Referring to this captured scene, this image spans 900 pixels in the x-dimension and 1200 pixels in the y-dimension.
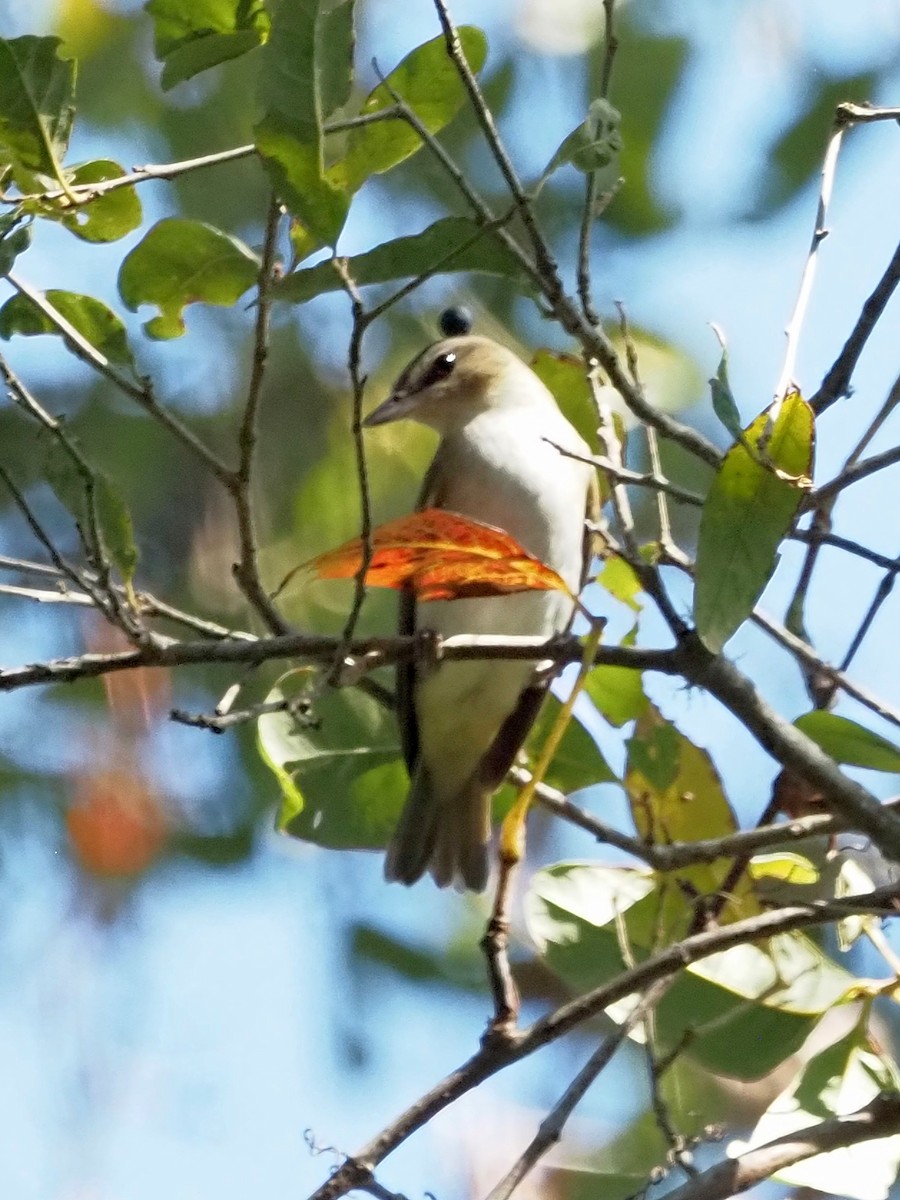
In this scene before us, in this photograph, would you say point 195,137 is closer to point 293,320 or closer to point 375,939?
point 293,320

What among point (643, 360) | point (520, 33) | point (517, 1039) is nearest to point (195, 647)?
point (517, 1039)

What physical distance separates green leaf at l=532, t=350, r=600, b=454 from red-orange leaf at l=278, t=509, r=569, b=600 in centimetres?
75

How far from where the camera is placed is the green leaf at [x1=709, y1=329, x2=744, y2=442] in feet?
5.13

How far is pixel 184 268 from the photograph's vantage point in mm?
2004

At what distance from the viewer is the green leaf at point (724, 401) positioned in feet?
5.13

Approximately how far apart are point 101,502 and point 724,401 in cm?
76

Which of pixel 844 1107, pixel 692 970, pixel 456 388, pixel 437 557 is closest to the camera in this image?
pixel 437 557

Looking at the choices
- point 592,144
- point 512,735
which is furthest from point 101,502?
point 512,735

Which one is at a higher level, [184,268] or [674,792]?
[184,268]

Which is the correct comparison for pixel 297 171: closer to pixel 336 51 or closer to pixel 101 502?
pixel 336 51

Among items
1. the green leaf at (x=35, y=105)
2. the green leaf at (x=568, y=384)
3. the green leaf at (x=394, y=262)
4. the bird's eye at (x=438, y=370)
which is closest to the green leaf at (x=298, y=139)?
the green leaf at (x=394, y=262)

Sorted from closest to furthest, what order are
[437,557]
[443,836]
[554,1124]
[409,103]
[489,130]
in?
[554,1124]
[489,130]
[437,557]
[409,103]
[443,836]

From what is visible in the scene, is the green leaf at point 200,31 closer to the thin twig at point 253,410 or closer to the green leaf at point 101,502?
the thin twig at point 253,410

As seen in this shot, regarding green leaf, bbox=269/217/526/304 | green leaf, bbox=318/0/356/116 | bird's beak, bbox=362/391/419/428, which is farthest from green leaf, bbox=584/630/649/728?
bird's beak, bbox=362/391/419/428
